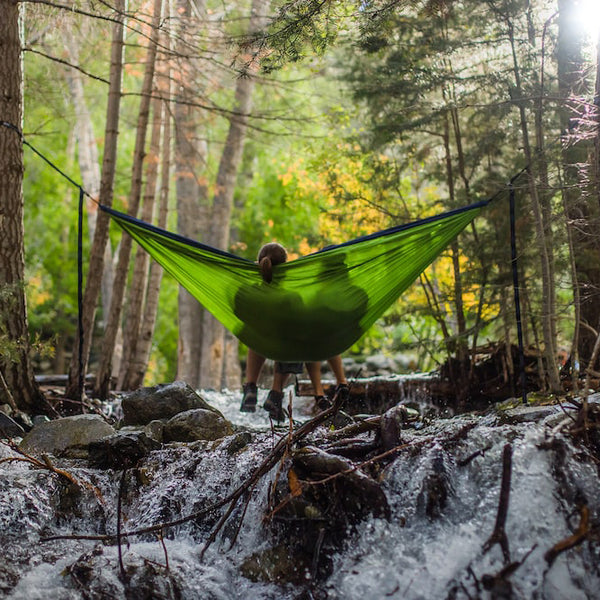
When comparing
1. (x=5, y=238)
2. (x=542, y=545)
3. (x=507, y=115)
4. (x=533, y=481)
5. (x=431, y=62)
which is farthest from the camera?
(x=431, y=62)

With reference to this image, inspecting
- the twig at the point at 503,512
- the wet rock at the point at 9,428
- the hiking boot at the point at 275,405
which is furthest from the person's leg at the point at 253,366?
the twig at the point at 503,512

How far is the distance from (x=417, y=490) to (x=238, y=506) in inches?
26.5

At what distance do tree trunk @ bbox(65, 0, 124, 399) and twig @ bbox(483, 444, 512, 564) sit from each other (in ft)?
9.85

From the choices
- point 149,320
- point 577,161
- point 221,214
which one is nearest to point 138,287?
point 149,320

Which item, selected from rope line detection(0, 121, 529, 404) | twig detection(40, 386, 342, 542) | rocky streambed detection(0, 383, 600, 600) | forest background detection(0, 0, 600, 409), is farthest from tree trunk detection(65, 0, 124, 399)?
twig detection(40, 386, 342, 542)

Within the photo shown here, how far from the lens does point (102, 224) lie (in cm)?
477

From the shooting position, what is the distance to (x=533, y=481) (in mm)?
2162

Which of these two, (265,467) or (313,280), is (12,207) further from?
(265,467)

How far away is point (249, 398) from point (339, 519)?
1830 mm

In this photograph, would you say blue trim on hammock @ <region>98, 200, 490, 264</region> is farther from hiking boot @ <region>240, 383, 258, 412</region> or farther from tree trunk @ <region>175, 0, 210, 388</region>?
tree trunk @ <region>175, 0, 210, 388</region>

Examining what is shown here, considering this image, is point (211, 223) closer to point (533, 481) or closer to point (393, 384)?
point (393, 384)

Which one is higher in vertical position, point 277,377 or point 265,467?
point 277,377

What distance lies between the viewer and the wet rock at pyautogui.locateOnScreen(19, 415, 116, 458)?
→ 10.1 feet

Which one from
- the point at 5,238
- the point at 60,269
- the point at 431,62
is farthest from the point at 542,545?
the point at 60,269
